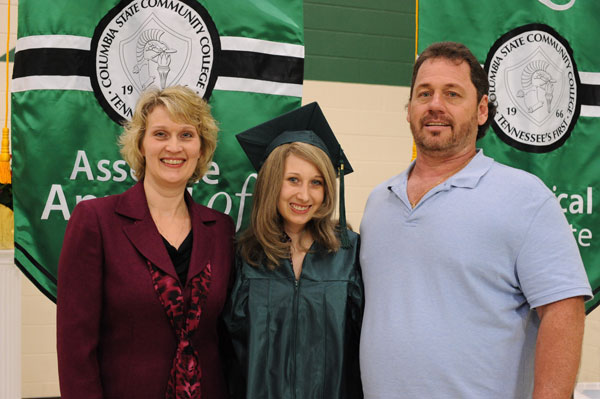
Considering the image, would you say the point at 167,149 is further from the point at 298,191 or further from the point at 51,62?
the point at 51,62

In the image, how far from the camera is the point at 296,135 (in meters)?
2.09

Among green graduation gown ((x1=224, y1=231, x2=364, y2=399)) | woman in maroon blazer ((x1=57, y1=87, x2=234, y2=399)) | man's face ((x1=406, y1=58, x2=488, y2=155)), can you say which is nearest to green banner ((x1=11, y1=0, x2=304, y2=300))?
woman in maroon blazer ((x1=57, y1=87, x2=234, y2=399))

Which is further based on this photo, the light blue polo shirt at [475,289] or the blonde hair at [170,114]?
the blonde hair at [170,114]

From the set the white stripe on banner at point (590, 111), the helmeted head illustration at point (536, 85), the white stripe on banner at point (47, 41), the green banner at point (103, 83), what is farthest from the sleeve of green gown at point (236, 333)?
the white stripe on banner at point (590, 111)

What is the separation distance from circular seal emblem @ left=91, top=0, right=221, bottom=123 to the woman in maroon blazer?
1.33 feet

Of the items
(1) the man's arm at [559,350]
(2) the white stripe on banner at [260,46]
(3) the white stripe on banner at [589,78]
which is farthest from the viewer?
(3) the white stripe on banner at [589,78]

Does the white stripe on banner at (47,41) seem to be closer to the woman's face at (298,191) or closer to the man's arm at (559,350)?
the woman's face at (298,191)

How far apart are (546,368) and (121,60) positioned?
6.01ft

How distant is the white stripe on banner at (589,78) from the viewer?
9.39 ft

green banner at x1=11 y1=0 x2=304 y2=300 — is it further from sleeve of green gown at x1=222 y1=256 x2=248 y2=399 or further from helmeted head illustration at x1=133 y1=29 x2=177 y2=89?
sleeve of green gown at x1=222 y1=256 x2=248 y2=399

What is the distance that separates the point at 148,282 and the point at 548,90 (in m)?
2.07

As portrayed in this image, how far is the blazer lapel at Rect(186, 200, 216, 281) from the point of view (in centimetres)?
186

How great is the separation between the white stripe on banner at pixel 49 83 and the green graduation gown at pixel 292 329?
1.01m

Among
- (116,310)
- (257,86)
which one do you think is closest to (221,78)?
(257,86)
